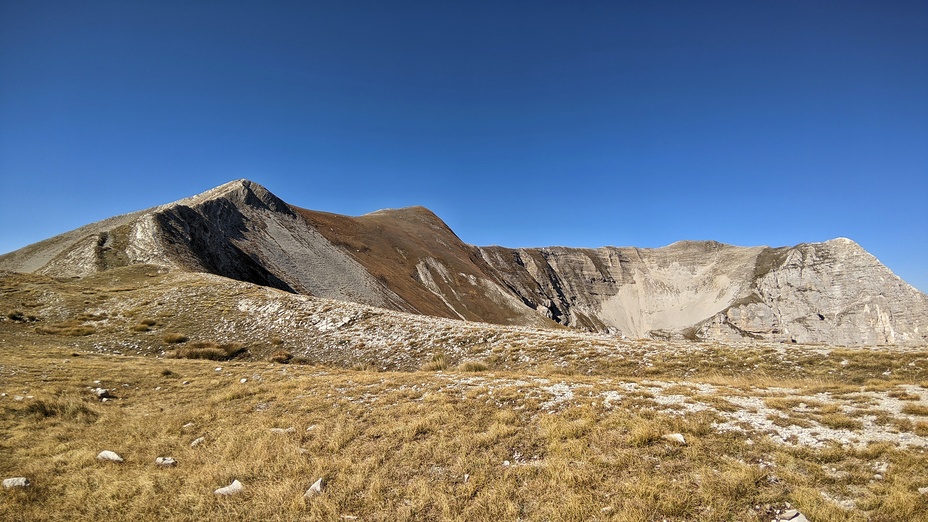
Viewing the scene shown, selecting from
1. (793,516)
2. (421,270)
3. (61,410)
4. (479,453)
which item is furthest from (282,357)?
(421,270)

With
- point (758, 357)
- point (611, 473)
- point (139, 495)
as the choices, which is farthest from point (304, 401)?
point (758, 357)

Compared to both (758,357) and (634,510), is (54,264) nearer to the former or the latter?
(634,510)

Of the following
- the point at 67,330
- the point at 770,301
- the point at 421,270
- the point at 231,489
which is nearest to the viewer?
the point at 231,489

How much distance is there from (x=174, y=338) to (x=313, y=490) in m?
21.8

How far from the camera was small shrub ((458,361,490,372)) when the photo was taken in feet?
58.7

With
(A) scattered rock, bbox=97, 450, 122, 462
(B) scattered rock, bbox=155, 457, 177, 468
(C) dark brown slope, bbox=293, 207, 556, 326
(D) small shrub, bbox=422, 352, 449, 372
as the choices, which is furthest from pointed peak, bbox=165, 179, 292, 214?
(B) scattered rock, bbox=155, 457, 177, 468

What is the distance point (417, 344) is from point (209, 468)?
552 inches

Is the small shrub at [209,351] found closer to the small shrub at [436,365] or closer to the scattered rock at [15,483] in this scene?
the small shrub at [436,365]

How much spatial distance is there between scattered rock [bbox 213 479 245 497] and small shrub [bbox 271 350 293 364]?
1466 centimetres

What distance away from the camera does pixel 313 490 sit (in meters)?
7.40

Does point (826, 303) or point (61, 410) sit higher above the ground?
point (61, 410)

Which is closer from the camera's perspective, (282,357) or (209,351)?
(282,357)

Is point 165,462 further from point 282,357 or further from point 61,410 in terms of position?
point 282,357

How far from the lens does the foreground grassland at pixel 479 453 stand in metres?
6.45
